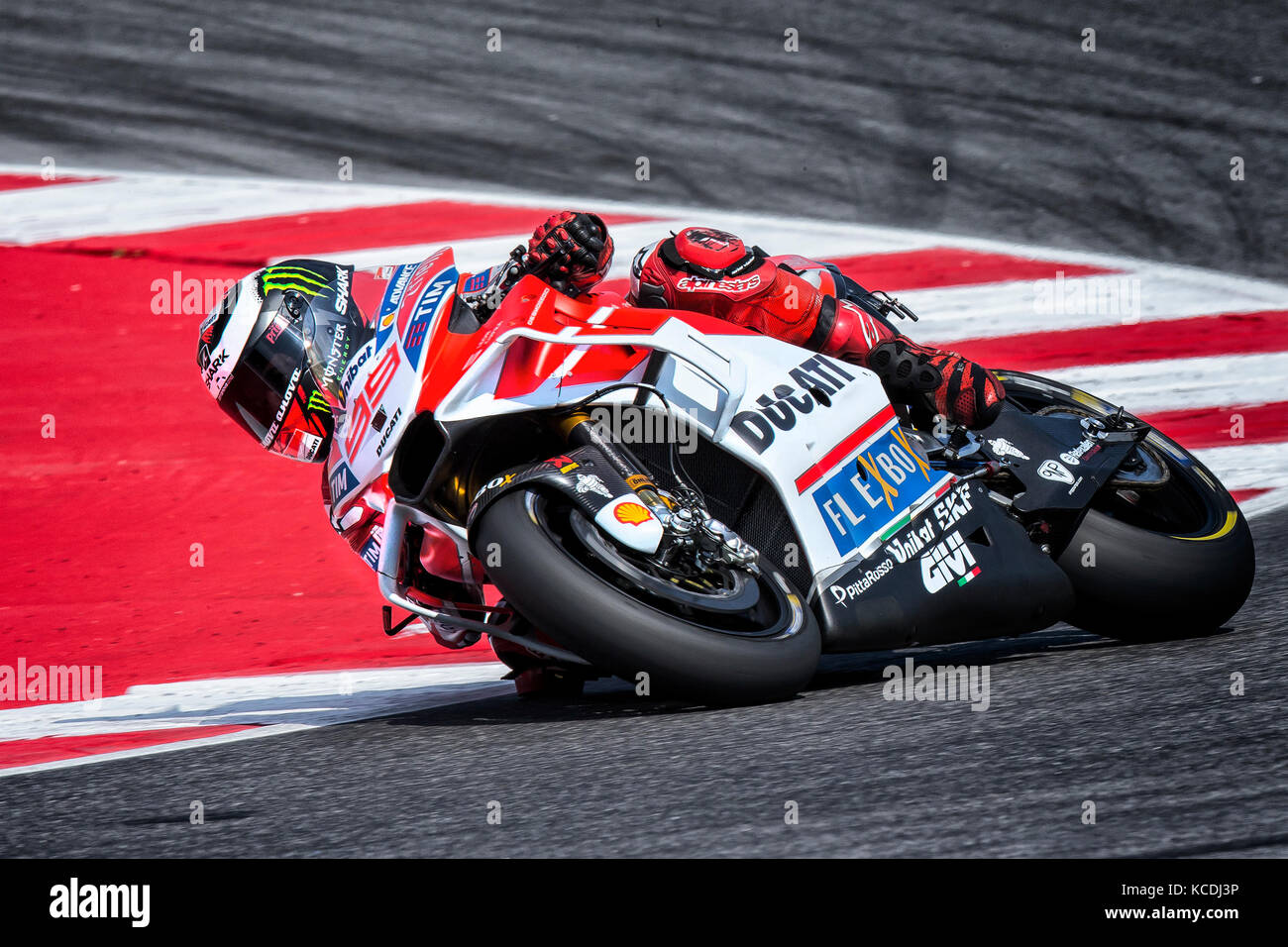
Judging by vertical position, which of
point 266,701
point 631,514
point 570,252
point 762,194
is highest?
point 762,194

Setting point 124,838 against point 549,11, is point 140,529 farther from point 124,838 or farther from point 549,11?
point 549,11

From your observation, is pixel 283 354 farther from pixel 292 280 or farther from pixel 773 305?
pixel 773 305

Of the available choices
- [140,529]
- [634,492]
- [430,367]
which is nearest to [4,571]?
[140,529]

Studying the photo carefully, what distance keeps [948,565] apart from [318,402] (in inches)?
68.9

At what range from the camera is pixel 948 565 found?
4316 mm

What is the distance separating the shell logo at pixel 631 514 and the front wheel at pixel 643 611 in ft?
0.23

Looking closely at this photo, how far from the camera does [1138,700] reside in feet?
12.6

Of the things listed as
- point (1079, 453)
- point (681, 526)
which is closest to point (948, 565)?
point (1079, 453)

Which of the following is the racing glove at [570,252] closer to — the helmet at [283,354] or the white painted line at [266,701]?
the helmet at [283,354]

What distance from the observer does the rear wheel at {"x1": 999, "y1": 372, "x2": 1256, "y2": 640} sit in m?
4.55

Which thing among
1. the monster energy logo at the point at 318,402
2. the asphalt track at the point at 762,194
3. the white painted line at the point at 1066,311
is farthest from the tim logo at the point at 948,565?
the white painted line at the point at 1066,311

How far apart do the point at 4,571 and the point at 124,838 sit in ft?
11.6
